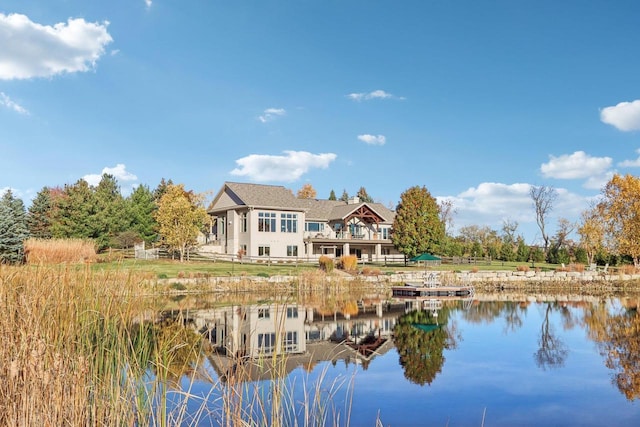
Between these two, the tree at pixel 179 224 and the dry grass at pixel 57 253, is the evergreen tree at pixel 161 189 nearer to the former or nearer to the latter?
the tree at pixel 179 224

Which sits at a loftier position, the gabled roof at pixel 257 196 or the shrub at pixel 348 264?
the gabled roof at pixel 257 196

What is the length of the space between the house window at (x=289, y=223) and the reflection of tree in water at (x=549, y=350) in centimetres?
2732

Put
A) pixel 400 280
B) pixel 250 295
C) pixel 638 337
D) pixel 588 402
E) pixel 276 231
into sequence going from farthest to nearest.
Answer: pixel 276 231 → pixel 400 280 → pixel 250 295 → pixel 638 337 → pixel 588 402

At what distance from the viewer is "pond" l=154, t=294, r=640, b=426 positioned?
7.88 meters

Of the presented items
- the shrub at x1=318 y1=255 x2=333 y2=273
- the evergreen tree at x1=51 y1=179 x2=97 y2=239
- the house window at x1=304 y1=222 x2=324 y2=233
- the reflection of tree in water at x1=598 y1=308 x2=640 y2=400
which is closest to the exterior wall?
the house window at x1=304 y1=222 x2=324 y2=233

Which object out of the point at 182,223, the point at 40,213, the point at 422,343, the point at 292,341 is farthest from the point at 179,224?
the point at 422,343

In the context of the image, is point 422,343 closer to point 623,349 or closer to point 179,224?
point 623,349

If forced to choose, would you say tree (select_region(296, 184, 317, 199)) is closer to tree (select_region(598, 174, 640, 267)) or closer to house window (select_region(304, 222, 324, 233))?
house window (select_region(304, 222, 324, 233))

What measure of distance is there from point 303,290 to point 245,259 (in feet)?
37.9

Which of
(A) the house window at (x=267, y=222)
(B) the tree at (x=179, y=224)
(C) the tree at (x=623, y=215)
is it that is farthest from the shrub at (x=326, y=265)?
(C) the tree at (x=623, y=215)

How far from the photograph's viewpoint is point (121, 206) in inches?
1858

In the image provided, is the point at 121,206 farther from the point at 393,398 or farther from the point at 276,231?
the point at 393,398

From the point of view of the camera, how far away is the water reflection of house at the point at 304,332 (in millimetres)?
13547

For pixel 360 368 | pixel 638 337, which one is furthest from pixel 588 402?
pixel 638 337
